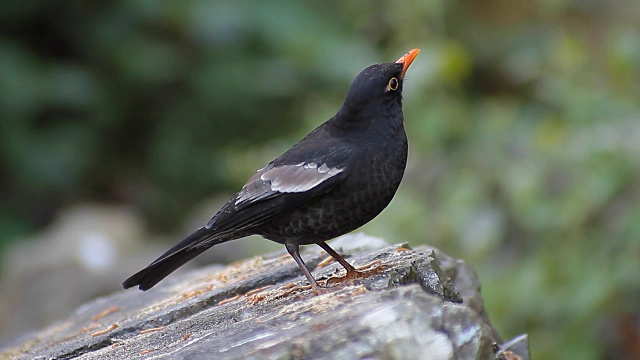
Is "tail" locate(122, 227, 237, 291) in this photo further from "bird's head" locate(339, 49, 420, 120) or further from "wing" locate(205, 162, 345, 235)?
"bird's head" locate(339, 49, 420, 120)

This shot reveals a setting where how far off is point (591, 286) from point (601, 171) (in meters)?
0.62

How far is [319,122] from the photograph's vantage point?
21.2 ft

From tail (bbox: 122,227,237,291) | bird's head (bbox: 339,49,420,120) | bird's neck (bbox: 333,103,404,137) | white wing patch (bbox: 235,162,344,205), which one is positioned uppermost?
bird's head (bbox: 339,49,420,120)

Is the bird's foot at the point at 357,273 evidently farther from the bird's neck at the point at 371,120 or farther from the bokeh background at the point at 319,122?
the bokeh background at the point at 319,122

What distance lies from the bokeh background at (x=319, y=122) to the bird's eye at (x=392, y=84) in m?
1.95

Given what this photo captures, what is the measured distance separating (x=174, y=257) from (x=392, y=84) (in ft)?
3.56

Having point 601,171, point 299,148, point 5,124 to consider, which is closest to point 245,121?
point 5,124

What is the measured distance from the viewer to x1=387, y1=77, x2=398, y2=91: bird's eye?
3.73m

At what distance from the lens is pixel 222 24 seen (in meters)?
8.30

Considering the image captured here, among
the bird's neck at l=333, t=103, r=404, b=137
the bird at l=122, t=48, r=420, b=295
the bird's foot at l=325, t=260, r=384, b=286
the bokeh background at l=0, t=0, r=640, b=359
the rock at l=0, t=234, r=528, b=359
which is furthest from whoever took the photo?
the bokeh background at l=0, t=0, r=640, b=359

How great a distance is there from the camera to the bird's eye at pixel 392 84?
3734 mm

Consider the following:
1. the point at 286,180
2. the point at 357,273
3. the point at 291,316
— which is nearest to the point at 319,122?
the point at 286,180

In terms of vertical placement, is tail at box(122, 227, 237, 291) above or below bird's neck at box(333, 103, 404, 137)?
below

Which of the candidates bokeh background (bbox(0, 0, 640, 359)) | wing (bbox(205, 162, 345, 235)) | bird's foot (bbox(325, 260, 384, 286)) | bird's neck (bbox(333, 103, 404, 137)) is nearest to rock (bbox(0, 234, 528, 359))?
bird's foot (bbox(325, 260, 384, 286))
